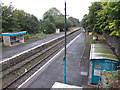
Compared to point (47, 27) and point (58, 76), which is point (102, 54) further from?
point (47, 27)

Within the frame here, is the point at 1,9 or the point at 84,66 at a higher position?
the point at 1,9

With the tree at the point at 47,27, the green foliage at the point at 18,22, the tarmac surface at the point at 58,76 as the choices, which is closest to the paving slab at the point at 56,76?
the tarmac surface at the point at 58,76

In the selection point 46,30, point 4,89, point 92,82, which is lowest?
point 4,89

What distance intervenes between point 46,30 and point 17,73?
28.4m

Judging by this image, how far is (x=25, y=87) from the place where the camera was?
22.4 ft

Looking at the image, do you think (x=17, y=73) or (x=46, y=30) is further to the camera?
(x=46, y=30)

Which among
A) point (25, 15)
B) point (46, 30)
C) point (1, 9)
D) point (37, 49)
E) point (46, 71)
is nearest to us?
point (46, 71)

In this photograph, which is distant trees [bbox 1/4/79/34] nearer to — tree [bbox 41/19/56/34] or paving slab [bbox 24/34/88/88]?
tree [bbox 41/19/56/34]

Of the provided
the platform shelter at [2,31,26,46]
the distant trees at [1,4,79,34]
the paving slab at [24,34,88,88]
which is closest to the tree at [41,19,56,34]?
the distant trees at [1,4,79,34]

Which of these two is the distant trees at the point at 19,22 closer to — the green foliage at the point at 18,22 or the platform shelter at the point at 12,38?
the green foliage at the point at 18,22

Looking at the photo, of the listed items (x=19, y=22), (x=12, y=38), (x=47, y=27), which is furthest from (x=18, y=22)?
(x=47, y=27)

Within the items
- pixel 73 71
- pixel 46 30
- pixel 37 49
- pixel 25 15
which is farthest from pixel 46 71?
pixel 46 30

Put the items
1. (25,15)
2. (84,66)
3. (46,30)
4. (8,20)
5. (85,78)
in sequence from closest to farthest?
(85,78) < (84,66) < (8,20) < (25,15) < (46,30)

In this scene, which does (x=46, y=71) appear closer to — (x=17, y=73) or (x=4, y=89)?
(x=17, y=73)
